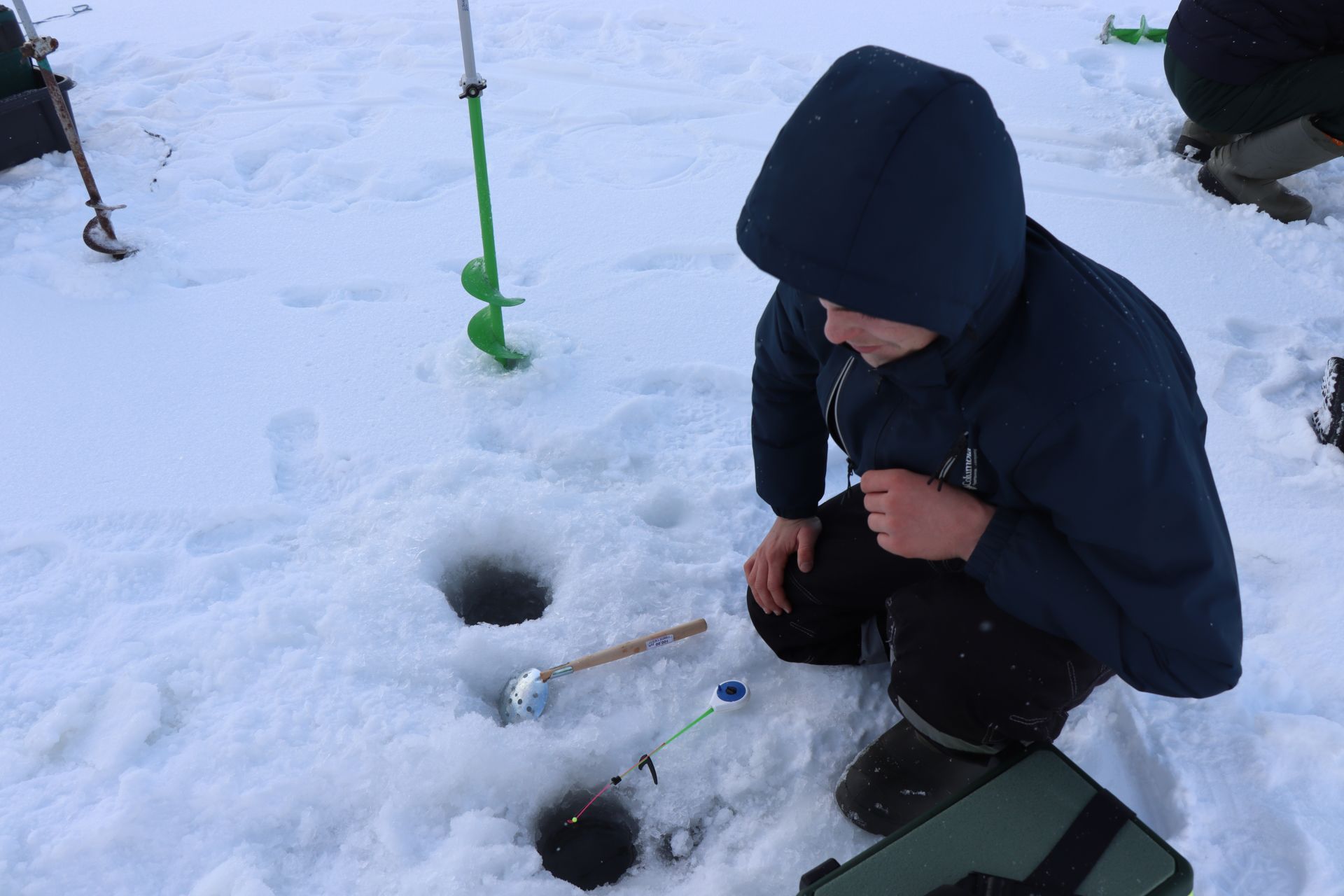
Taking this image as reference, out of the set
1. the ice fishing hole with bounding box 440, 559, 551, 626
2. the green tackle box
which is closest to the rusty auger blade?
the ice fishing hole with bounding box 440, 559, 551, 626

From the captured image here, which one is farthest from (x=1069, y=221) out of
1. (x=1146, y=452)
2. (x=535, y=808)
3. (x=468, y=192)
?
(x=535, y=808)

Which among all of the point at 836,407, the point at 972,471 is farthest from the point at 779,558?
Result: the point at 972,471

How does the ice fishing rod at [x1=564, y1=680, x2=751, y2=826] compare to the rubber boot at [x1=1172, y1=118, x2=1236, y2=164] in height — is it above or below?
below

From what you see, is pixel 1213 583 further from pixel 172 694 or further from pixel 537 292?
pixel 537 292

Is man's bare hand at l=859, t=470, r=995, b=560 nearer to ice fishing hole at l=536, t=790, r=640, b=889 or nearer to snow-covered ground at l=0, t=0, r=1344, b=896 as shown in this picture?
snow-covered ground at l=0, t=0, r=1344, b=896

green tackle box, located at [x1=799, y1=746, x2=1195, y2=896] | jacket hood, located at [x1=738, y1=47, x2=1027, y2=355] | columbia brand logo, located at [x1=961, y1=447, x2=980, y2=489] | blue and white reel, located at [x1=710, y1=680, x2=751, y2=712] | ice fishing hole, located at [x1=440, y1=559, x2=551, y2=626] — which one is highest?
jacket hood, located at [x1=738, y1=47, x2=1027, y2=355]

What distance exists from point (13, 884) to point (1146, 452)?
74.4 inches

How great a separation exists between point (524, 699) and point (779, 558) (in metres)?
0.58

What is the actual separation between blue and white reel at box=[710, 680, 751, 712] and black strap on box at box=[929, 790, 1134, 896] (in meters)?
0.56

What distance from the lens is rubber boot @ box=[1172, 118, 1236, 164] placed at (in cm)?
371

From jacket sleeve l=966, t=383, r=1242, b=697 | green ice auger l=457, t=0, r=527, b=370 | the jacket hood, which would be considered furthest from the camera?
green ice auger l=457, t=0, r=527, b=370

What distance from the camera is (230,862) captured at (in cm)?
151

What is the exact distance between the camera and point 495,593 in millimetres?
2123

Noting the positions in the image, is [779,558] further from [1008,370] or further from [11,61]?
[11,61]
